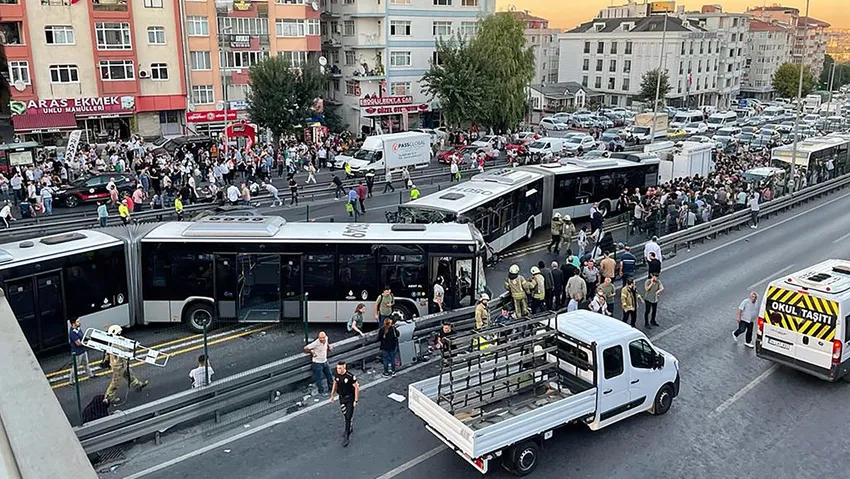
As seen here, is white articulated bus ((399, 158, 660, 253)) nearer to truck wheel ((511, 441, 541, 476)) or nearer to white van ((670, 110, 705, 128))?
truck wheel ((511, 441, 541, 476))

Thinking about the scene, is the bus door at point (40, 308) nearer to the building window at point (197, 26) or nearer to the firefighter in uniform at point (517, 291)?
the firefighter in uniform at point (517, 291)

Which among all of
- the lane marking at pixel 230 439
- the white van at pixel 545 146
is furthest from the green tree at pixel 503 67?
the lane marking at pixel 230 439

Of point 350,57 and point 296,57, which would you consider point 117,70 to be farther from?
point 350,57

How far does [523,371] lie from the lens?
11766mm

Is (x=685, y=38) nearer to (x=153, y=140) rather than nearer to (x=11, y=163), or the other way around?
(x=153, y=140)

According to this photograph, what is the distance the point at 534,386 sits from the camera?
12164 millimetres

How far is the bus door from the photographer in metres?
15.1

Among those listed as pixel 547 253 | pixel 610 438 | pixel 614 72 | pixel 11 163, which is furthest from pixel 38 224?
pixel 614 72

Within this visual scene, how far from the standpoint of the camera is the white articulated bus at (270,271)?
1727cm

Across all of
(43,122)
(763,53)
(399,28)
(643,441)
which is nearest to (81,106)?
(43,122)

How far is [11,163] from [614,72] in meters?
81.8

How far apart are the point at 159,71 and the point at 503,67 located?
25.9 meters

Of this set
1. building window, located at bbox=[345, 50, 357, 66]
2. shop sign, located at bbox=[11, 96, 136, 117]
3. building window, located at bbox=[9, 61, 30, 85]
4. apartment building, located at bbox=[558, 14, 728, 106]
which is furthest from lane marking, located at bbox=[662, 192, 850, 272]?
apartment building, located at bbox=[558, 14, 728, 106]

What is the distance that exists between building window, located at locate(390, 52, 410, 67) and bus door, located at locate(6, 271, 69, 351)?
49.6 m
